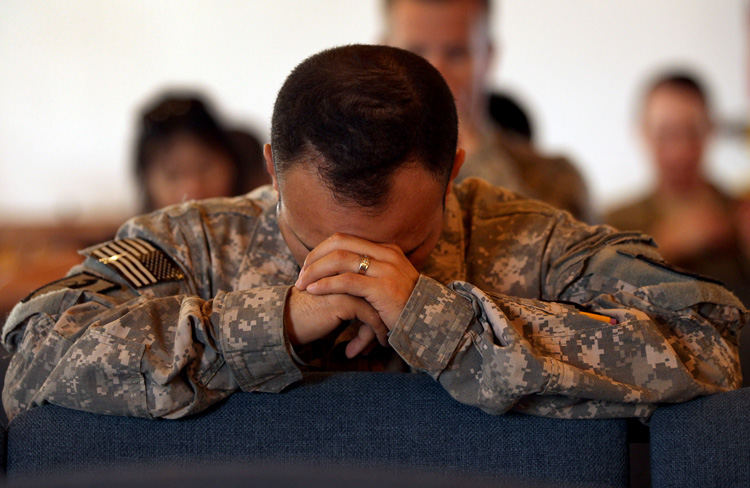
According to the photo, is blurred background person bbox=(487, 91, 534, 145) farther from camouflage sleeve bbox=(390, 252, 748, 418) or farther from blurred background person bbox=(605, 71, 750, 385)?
camouflage sleeve bbox=(390, 252, 748, 418)

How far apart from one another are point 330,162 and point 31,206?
3265mm

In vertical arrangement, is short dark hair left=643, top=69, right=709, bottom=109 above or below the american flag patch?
below

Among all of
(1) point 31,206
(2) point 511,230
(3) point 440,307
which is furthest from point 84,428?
(1) point 31,206

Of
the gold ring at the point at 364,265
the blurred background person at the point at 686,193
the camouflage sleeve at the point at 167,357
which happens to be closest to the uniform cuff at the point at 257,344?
the camouflage sleeve at the point at 167,357

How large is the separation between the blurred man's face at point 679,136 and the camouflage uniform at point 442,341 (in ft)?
9.74

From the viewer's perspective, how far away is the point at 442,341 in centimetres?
106

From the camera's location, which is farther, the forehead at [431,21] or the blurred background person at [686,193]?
the blurred background person at [686,193]

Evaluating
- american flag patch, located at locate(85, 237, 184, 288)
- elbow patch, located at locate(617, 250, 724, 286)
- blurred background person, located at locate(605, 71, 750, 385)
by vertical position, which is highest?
elbow patch, located at locate(617, 250, 724, 286)

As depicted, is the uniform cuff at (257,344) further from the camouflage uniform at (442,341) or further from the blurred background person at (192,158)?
the blurred background person at (192,158)

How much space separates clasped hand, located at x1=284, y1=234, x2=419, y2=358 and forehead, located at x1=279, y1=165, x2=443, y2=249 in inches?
0.8

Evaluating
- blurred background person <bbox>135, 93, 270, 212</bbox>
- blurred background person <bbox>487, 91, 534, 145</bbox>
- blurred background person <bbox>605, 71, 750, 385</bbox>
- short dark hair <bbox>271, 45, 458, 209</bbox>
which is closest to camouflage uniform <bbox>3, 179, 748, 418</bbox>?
short dark hair <bbox>271, 45, 458, 209</bbox>

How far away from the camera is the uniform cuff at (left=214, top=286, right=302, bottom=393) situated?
1.06 m

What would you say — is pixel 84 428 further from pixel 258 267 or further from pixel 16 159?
pixel 16 159

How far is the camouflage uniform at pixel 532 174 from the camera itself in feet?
7.86
